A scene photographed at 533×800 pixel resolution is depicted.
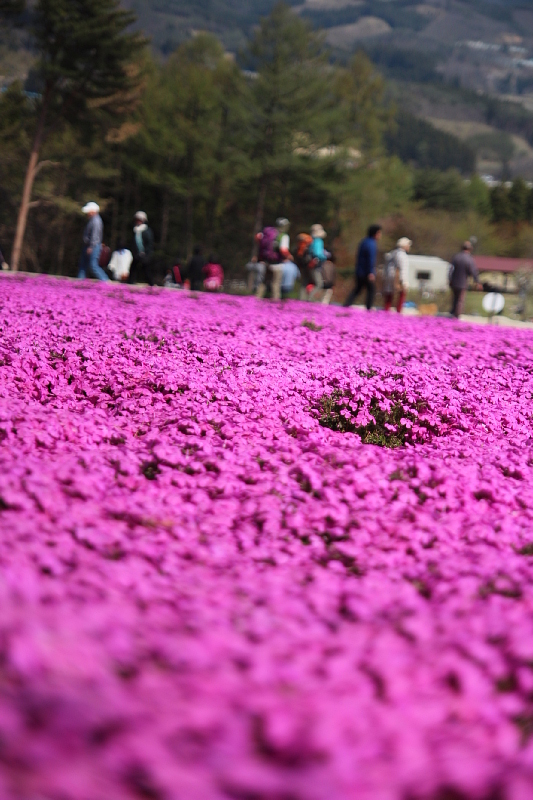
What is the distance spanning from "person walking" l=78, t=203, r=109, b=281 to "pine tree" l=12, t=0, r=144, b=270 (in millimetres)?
12170

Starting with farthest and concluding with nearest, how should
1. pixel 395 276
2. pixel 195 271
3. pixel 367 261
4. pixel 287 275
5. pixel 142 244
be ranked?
pixel 195 271, pixel 142 244, pixel 287 275, pixel 395 276, pixel 367 261

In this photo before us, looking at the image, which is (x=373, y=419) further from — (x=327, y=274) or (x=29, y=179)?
(x=29, y=179)

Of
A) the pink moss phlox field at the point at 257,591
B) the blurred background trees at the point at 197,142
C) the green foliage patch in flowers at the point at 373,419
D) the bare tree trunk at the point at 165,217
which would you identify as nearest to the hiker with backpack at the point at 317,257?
the green foliage patch in flowers at the point at 373,419

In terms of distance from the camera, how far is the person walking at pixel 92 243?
60.8 ft

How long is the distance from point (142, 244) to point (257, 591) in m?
19.0

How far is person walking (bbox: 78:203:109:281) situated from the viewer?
18.5 m

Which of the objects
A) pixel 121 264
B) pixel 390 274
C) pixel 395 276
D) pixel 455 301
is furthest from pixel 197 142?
pixel 395 276

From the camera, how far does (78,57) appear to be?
32062 mm

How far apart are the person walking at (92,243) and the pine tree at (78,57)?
1217 cm

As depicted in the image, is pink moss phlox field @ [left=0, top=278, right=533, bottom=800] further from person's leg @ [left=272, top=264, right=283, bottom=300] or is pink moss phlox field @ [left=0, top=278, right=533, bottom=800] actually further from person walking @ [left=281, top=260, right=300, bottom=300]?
person walking @ [left=281, top=260, right=300, bottom=300]

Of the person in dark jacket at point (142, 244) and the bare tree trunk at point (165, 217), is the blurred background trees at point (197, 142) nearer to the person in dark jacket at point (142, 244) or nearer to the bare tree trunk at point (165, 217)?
the bare tree trunk at point (165, 217)

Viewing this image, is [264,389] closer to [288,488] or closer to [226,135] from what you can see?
[288,488]

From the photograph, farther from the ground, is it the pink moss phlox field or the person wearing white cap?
the person wearing white cap

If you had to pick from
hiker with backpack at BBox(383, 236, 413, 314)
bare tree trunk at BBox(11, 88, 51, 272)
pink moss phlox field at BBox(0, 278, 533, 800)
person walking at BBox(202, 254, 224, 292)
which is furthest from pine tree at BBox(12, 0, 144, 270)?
pink moss phlox field at BBox(0, 278, 533, 800)
